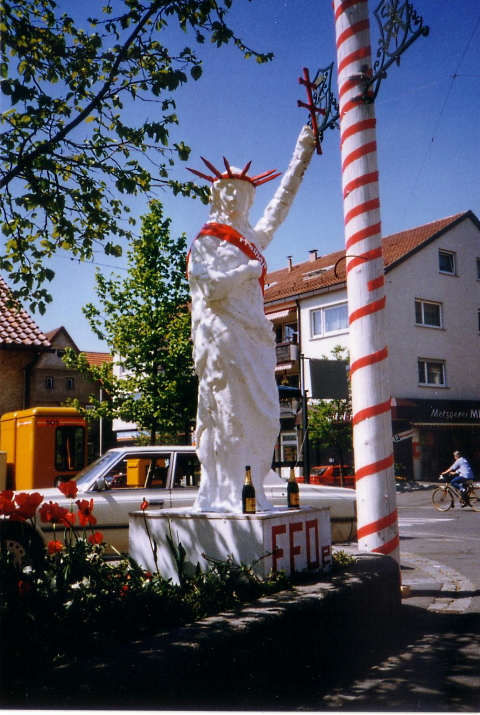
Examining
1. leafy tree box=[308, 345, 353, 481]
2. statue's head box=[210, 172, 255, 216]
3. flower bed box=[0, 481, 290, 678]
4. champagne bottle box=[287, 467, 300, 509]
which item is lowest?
flower bed box=[0, 481, 290, 678]

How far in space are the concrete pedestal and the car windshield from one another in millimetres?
3632

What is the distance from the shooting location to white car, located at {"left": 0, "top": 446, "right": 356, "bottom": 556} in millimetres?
7852

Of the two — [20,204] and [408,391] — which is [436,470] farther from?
[20,204]

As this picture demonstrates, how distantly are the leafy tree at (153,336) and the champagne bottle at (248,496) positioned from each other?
11707 millimetres

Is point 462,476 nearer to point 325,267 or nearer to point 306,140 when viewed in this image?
point 306,140

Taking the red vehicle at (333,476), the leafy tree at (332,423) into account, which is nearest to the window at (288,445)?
the leafy tree at (332,423)

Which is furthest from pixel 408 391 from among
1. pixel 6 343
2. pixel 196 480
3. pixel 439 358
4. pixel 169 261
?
pixel 196 480

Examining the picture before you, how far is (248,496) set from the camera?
4.43 m

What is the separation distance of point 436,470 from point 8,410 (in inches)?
693

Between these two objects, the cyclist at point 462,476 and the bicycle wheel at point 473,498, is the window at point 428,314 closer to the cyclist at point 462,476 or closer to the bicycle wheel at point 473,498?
the bicycle wheel at point 473,498

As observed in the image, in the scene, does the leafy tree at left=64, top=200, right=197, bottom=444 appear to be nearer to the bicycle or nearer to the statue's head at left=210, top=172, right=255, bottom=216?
the bicycle

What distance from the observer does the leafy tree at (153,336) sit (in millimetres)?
16281

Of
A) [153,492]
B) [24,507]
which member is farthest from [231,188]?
[153,492]

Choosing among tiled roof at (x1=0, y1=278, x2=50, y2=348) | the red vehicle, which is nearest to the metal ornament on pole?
tiled roof at (x1=0, y1=278, x2=50, y2=348)
